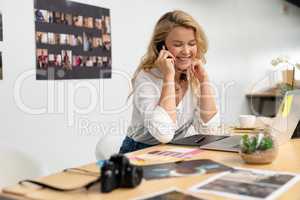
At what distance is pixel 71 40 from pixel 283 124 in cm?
161

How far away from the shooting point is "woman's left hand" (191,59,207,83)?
1.83 metres

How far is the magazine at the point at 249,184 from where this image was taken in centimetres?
84

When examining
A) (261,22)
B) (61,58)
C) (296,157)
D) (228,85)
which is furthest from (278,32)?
(296,157)

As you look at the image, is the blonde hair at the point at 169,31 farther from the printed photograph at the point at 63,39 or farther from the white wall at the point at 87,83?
the printed photograph at the point at 63,39

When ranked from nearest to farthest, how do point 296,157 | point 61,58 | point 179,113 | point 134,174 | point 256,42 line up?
point 134,174
point 296,157
point 179,113
point 61,58
point 256,42

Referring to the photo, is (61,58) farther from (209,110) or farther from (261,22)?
(261,22)

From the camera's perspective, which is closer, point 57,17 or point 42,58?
point 42,58

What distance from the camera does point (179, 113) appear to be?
175cm

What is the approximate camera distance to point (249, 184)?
0.91 meters

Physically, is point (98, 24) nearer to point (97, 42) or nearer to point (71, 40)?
point (97, 42)

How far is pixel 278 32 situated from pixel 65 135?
4705mm

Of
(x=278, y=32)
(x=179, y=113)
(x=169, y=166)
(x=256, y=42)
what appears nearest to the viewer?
(x=169, y=166)

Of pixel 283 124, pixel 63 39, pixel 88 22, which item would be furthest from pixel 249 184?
pixel 88 22

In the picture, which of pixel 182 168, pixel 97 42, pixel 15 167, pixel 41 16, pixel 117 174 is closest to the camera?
pixel 117 174
